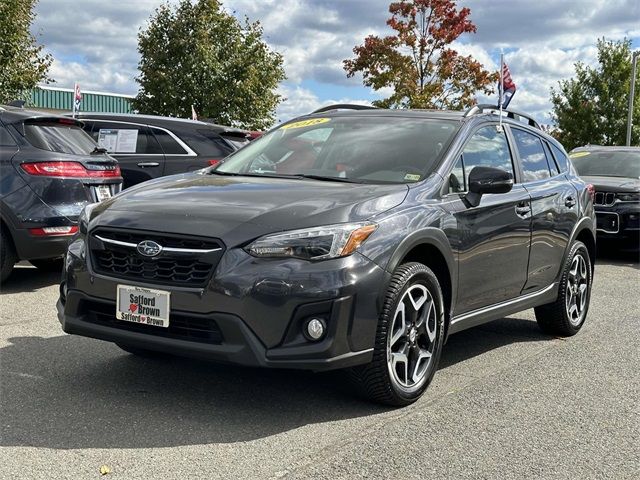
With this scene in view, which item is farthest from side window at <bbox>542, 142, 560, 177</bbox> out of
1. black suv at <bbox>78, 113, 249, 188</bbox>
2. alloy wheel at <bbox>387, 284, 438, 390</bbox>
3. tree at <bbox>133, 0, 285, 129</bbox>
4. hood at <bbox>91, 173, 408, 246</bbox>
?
tree at <bbox>133, 0, 285, 129</bbox>

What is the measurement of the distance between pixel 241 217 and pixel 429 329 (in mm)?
1304

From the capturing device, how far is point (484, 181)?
5.13 metres

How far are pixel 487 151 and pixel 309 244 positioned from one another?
2115 millimetres

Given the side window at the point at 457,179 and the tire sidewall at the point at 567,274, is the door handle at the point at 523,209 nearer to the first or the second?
the side window at the point at 457,179

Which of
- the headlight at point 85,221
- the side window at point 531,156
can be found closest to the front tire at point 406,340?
the headlight at point 85,221

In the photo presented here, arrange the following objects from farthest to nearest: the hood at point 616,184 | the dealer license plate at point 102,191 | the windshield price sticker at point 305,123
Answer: the hood at point 616,184 → the dealer license plate at point 102,191 → the windshield price sticker at point 305,123

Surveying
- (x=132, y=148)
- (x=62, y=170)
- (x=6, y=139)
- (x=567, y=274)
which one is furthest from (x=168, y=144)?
(x=567, y=274)

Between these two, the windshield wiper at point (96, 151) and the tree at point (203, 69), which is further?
the tree at point (203, 69)

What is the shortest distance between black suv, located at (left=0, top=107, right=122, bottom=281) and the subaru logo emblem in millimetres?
3788

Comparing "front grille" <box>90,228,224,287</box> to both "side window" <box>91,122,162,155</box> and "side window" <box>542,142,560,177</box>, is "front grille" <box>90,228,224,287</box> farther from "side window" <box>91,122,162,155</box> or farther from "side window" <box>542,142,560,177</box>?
"side window" <box>91,122,162,155</box>

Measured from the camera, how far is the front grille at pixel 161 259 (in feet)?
13.5

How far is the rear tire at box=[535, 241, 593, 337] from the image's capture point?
663cm

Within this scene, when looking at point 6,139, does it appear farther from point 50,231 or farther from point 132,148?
point 132,148

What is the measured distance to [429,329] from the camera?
477 cm
